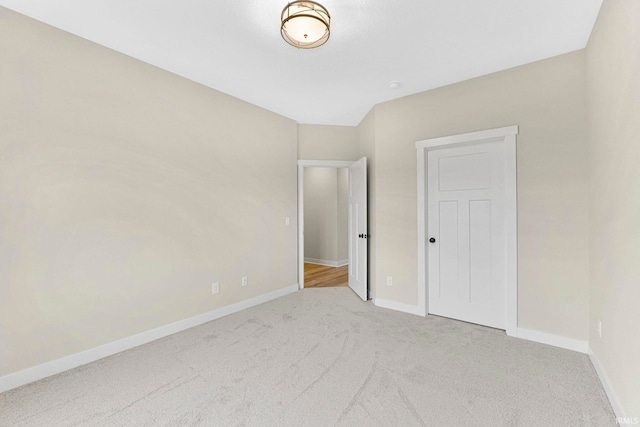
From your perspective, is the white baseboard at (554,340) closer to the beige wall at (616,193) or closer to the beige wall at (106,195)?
the beige wall at (616,193)

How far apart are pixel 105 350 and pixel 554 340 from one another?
3.96m

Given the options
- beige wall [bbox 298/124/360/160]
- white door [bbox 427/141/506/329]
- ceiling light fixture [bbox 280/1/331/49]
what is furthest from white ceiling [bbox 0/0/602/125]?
beige wall [bbox 298/124/360/160]

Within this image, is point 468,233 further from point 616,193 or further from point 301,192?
point 301,192

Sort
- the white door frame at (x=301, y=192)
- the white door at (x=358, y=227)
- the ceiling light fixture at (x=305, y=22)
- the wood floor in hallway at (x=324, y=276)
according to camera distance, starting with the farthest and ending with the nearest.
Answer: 1. the wood floor in hallway at (x=324, y=276)
2. the white door frame at (x=301, y=192)
3. the white door at (x=358, y=227)
4. the ceiling light fixture at (x=305, y=22)

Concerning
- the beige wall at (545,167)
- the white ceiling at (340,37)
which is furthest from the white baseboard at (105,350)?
the beige wall at (545,167)

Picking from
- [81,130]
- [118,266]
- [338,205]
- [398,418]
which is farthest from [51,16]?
[338,205]

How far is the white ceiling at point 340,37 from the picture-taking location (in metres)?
1.97

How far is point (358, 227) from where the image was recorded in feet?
13.7

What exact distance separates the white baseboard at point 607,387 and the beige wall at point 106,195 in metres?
3.37

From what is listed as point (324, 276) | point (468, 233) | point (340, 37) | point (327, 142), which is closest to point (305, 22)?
→ point (340, 37)

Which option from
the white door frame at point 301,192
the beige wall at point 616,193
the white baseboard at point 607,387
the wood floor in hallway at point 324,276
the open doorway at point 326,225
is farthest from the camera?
the open doorway at point 326,225

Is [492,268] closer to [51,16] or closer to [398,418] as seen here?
[398,418]

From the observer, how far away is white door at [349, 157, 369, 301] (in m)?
3.93

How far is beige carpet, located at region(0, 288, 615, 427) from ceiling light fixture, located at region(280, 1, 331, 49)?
2.40m
